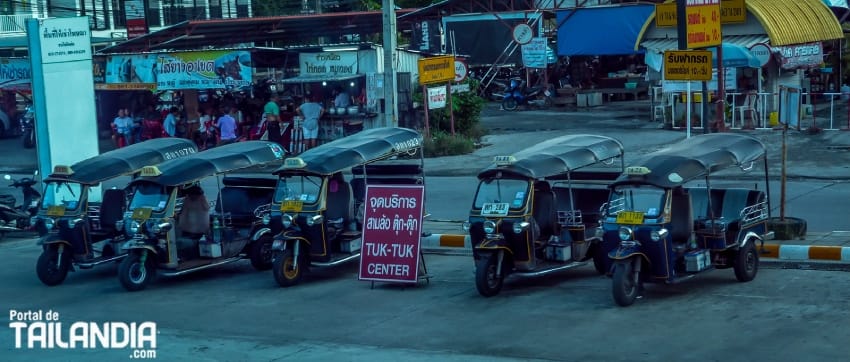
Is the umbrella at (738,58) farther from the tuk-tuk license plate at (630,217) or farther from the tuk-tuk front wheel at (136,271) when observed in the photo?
the tuk-tuk front wheel at (136,271)

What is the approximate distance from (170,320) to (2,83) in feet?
80.8

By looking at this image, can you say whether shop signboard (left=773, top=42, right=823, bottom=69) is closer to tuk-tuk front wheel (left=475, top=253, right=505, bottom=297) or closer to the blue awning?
the blue awning

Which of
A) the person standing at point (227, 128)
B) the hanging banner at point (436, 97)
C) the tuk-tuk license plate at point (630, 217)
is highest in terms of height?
the hanging banner at point (436, 97)

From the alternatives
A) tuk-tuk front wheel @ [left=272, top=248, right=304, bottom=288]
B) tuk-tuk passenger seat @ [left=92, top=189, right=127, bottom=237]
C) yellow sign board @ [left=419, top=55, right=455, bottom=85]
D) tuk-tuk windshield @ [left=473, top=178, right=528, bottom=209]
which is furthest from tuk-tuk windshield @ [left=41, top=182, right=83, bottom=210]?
yellow sign board @ [left=419, top=55, right=455, bottom=85]

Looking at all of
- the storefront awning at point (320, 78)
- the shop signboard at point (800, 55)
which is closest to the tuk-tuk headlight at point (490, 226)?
→ the storefront awning at point (320, 78)

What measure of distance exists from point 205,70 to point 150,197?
54.3 ft

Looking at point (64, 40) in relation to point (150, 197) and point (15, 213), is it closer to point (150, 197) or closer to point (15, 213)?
point (15, 213)

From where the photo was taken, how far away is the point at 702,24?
51.0ft

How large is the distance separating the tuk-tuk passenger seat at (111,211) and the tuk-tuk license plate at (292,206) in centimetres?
282

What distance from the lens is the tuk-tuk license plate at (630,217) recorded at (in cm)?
1159

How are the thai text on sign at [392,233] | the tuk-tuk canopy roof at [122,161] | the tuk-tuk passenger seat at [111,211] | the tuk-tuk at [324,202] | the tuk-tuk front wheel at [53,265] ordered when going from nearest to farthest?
the thai text on sign at [392,233] → the tuk-tuk at [324,202] → the tuk-tuk front wheel at [53,265] → the tuk-tuk canopy roof at [122,161] → the tuk-tuk passenger seat at [111,211]

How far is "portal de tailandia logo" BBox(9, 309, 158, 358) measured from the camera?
432 inches

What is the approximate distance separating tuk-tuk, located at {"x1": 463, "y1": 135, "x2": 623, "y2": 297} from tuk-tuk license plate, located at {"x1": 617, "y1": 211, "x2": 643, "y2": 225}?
35.6 inches

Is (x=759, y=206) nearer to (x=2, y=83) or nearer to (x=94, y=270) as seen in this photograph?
(x=94, y=270)
